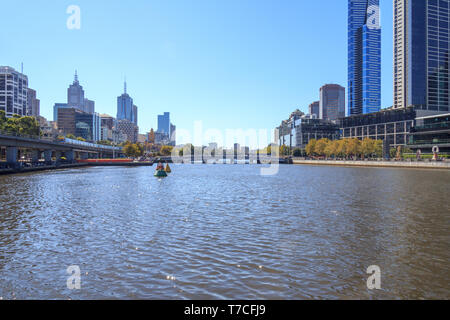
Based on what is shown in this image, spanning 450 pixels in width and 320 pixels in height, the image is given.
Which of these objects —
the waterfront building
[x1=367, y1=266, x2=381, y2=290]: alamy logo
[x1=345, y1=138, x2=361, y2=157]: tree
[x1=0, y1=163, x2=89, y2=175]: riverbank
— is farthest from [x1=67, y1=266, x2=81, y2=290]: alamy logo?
[x1=345, y1=138, x2=361, y2=157]: tree

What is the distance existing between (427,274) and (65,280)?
15.4 meters

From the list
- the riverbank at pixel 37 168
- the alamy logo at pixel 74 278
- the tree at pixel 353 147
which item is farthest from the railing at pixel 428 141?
the alamy logo at pixel 74 278

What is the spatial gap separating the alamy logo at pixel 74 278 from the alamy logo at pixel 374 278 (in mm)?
11564

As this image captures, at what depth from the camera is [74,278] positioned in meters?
13.7

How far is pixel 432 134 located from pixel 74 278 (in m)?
188

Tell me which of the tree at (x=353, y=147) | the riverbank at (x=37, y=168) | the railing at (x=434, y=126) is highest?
the railing at (x=434, y=126)

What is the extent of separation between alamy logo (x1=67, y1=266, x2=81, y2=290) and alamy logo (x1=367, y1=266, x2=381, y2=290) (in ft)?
37.9

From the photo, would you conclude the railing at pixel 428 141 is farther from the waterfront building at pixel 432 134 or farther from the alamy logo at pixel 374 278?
the alamy logo at pixel 374 278

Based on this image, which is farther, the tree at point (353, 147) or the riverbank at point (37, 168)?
the tree at point (353, 147)

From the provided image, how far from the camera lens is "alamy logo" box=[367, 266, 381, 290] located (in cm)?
1306

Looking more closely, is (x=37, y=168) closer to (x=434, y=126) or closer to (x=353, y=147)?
(x=353, y=147)

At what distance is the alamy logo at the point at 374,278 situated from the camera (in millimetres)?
13062

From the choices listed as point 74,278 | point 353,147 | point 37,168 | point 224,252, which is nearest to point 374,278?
point 224,252

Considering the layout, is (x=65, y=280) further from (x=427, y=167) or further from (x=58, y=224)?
(x=427, y=167)
